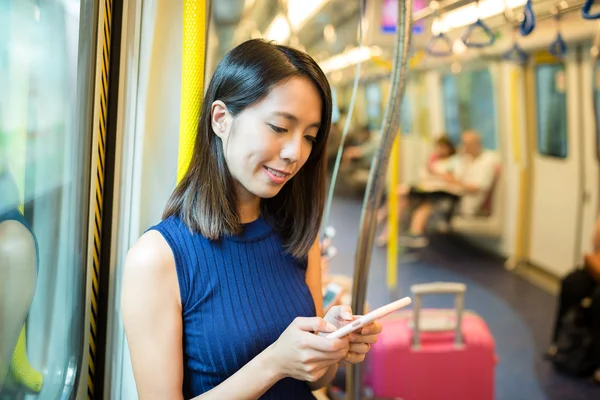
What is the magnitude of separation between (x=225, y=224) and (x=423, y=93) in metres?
10.5

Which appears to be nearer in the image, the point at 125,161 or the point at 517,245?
the point at 125,161

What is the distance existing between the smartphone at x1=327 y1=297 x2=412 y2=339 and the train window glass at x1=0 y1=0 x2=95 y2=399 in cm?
66

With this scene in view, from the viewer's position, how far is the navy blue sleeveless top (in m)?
1.30

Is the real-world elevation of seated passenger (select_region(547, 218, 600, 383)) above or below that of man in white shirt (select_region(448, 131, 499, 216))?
below

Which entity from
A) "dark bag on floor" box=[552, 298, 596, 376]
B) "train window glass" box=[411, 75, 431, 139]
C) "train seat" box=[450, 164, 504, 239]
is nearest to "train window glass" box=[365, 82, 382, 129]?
"train window glass" box=[411, 75, 431, 139]

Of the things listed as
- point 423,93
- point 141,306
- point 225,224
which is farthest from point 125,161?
point 423,93

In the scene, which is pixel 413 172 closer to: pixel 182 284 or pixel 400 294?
pixel 400 294

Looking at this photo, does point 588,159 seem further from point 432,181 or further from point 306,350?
point 306,350

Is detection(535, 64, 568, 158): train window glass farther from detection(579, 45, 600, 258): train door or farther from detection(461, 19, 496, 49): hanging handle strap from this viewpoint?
detection(461, 19, 496, 49): hanging handle strap

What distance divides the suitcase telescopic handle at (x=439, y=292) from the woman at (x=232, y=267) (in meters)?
1.47

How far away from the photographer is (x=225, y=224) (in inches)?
53.2

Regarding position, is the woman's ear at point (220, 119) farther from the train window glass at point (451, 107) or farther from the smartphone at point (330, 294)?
the train window glass at point (451, 107)

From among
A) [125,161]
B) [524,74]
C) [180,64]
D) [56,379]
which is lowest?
[56,379]

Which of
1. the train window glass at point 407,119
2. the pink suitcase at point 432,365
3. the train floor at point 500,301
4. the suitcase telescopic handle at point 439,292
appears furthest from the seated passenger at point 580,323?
the train window glass at point 407,119
